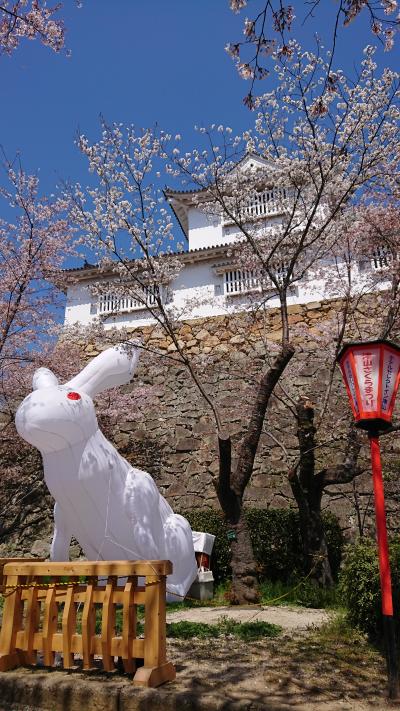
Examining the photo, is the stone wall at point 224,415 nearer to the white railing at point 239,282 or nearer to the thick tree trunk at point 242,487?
the white railing at point 239,282

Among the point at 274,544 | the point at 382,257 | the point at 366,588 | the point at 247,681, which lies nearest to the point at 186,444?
the point at 274,544

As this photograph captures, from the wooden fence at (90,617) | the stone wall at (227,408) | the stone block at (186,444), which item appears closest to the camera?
the wooden fence at (90,617)

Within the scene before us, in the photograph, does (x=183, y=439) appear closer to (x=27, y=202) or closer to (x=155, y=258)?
(x=155, y=258)

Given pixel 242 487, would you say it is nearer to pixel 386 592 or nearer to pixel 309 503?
pixel 309 503

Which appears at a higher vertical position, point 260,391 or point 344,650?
point 260,391

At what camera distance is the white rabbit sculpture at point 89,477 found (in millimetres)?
5578

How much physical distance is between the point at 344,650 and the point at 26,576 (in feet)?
9.58

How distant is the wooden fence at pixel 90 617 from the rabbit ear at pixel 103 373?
223 centimetres

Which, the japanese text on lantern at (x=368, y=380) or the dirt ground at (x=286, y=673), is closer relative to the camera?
the dirt ground at (x=286, y=673)

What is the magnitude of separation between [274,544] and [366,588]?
169 inches

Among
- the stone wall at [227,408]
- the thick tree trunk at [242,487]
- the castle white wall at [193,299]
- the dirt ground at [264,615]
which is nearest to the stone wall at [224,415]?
the stone wall at [227,408]

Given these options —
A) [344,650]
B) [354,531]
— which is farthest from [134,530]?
[354,531]

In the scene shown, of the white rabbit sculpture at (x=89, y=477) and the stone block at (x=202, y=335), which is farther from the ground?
the stone block at (x=202, y=335)

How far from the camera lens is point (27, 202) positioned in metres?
10.6
